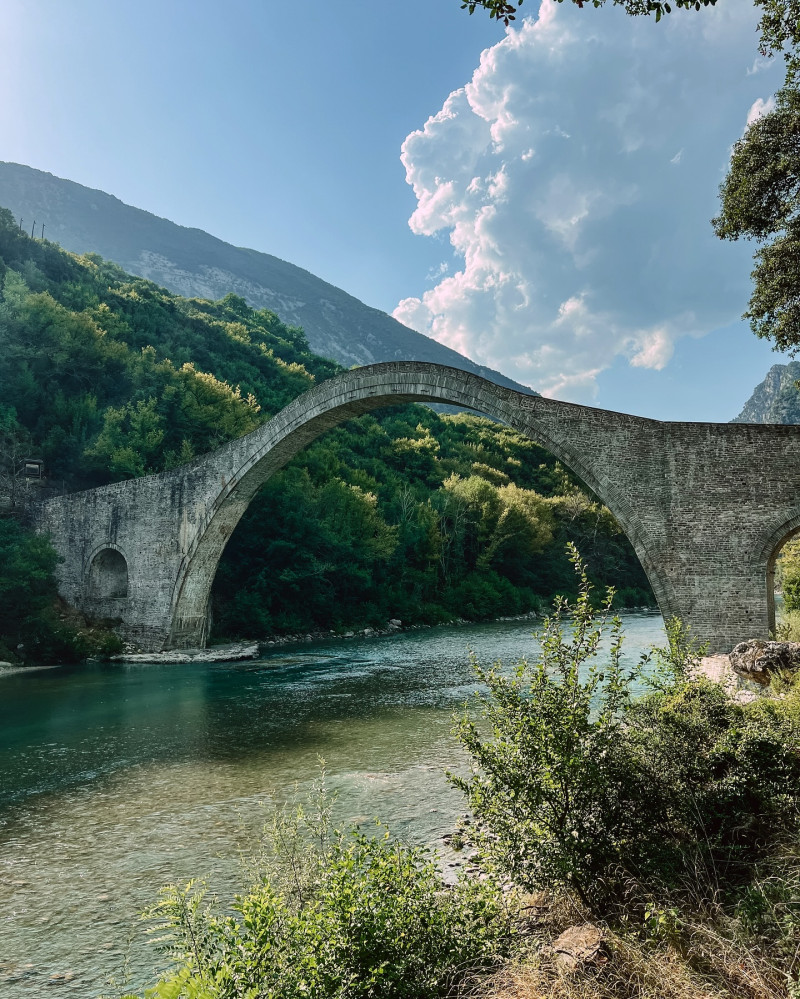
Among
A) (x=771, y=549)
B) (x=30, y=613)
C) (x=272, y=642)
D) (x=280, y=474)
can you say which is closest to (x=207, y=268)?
(x=280, y=474)

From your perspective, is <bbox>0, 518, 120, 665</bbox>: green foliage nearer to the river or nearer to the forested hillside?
the river

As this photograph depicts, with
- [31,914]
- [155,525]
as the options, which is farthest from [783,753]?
[155,525]

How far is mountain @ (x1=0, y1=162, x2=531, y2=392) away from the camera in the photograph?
90875 millimetres

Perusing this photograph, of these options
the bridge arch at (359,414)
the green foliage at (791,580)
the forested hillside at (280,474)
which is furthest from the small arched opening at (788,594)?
the forested hillside at (280,474)

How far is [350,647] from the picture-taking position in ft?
66.4

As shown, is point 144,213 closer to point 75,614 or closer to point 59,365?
point 59,365

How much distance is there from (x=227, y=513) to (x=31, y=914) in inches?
597

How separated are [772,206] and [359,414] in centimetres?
1044

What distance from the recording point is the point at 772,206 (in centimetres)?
954

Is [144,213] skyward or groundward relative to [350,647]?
skyward

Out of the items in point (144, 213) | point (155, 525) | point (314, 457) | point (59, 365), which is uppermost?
point (144, 213)

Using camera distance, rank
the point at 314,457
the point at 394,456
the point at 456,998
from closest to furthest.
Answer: the point at 456,998, the point at 314,457, the point at 394,456

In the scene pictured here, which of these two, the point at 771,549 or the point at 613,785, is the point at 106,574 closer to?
the point at 771,549

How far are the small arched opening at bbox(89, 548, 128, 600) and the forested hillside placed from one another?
3440 mm
